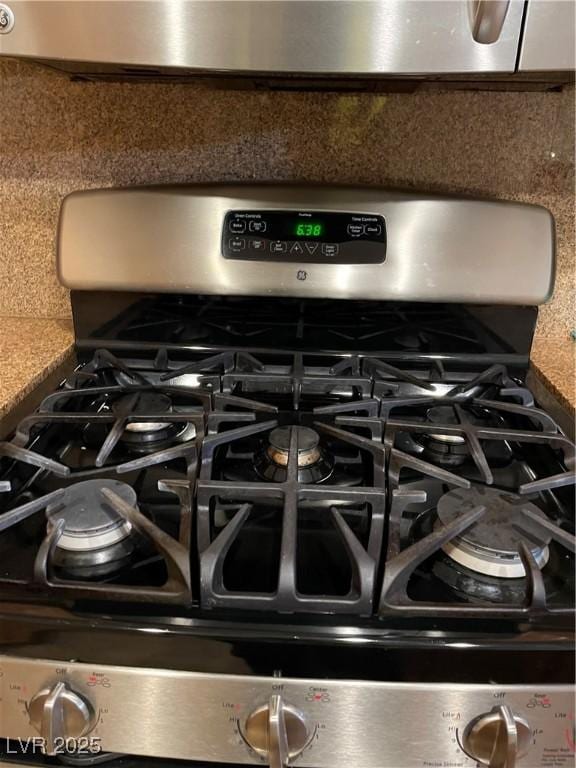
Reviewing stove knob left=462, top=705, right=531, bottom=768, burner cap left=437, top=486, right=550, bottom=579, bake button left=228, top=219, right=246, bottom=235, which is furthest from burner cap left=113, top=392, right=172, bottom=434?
stove knob left=462, top=705, right=531, bottom=768

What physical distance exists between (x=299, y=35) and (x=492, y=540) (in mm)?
516

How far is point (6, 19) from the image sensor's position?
61cm

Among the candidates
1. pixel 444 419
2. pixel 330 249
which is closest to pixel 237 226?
pixel 330 249

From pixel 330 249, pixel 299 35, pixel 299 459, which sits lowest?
Answer: pixel 299 459

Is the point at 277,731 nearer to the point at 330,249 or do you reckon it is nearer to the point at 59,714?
the point at 59,714

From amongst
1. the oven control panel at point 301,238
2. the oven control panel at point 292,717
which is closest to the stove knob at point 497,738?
the oven control panel at point 292,717

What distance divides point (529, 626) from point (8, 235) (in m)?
0.93

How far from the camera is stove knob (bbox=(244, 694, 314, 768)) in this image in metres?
0.48

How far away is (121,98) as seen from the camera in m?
0.92

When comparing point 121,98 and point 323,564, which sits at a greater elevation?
point 121,98

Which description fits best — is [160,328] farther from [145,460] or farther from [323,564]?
[323,564]

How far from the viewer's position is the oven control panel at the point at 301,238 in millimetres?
842

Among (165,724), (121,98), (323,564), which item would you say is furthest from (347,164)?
(165,724)

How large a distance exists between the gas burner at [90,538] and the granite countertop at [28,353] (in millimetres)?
245
